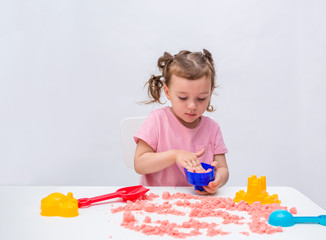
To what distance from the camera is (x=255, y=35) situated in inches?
88.2

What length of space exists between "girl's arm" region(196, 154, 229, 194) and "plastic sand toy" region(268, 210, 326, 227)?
0.26 m

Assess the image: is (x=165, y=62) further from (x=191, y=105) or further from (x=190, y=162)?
(x=190, y=162)

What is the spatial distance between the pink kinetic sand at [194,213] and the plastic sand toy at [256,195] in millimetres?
31

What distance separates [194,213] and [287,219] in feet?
0.65

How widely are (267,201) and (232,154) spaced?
1281 millimetres

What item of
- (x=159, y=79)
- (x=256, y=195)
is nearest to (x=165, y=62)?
(x=159, y=79)

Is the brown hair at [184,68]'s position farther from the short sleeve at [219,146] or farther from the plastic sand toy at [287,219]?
the plastic sand toy at [287,219]

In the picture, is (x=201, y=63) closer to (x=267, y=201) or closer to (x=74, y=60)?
(x=267, y=201)

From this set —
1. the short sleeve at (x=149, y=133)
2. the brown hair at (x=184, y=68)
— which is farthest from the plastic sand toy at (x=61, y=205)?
the brown hair at (x=184, y=68)

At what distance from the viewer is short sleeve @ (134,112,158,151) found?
4.58 ft

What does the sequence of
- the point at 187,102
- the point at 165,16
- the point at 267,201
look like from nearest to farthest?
the point at 267,201 → the point at 187,102 → the point at 165,16

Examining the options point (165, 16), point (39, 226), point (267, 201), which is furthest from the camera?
point (165, 16)

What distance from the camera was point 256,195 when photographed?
1077 millimetres

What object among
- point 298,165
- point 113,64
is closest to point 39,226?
point 113,64
